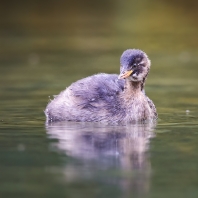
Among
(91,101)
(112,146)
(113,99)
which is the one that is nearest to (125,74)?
(113,99)

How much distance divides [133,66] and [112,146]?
6.90 ft

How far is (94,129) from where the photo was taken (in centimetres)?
1117

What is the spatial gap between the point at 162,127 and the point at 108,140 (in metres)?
1.36

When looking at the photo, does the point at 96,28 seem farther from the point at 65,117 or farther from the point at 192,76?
the point at 65,117

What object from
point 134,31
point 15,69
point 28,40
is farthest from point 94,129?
point 134,31

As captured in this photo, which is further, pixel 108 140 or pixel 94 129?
pixel 94 129

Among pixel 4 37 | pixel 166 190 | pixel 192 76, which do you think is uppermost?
pixel 4 37

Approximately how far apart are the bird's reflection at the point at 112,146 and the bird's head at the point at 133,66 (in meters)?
0.70

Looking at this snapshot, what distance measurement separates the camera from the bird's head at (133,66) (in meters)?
11.6

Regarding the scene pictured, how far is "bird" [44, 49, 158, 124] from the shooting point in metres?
11.7

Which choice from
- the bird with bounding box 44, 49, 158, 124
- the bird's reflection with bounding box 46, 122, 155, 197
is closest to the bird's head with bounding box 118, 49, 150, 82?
the bird with bounding box 44, 49, 158, 124

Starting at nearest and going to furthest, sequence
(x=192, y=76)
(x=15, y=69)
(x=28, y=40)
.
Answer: (x=192, y=76) → (x=15, y=69) → (x=28, y=40)

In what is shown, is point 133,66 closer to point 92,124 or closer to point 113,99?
point 113,99

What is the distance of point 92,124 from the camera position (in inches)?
457
